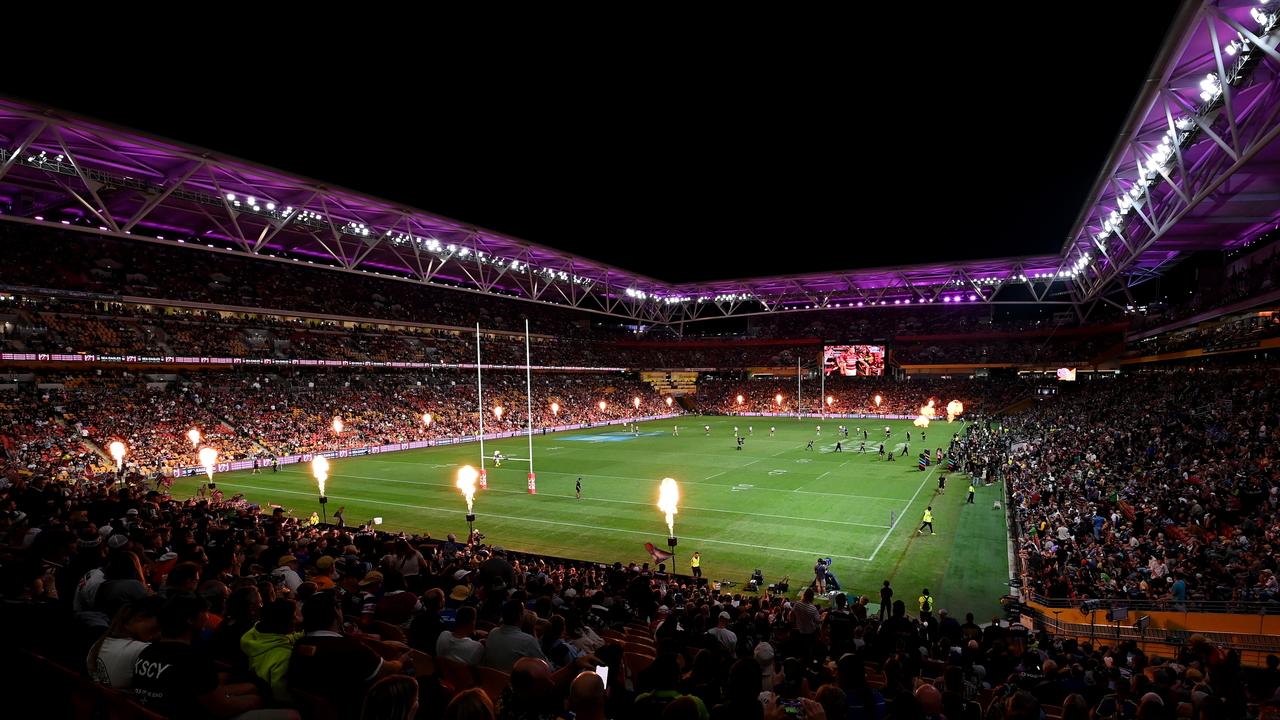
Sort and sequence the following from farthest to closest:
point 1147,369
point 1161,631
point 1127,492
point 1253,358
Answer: point 1147,369 → point 1253,358 → point 1127,492 → point 1161,631

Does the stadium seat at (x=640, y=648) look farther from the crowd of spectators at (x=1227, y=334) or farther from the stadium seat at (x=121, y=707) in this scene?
the crowd of spectators at (x=1227, y=334)

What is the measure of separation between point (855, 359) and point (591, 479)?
52.8 m

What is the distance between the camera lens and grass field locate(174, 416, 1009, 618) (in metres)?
20.3

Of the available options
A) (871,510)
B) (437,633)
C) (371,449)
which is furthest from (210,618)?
(371,449)

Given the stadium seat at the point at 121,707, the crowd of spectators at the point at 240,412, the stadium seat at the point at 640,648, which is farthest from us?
the crowd of spectators at the point at 240,412

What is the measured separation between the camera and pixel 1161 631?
13180mm

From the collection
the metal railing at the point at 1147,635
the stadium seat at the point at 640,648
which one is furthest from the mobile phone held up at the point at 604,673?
the metal railing at the point at 1147,635

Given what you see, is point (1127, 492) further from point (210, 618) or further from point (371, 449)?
point (371, 449)

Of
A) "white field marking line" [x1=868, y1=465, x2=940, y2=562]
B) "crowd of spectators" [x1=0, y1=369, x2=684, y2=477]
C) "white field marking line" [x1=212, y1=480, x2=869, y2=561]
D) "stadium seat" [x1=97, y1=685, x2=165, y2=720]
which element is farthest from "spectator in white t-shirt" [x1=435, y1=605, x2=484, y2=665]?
"crowd of spectators" [x1=0, y1=369, x2=684, y2=477]

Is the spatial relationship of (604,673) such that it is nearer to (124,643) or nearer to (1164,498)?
(124,643)

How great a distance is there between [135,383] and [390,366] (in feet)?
69.9

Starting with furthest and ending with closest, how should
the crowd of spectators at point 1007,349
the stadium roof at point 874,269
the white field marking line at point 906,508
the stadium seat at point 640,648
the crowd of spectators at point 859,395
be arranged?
the crowd of spectators at point 859,395, the crowd of spectators at point 1007,349, the white field marking line at point 906,508, the stadium roof at point 874,269, the stadium seat at point 640,648

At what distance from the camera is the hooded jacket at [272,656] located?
13.2ft

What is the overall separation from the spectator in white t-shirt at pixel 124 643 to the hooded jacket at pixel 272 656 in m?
0.59
